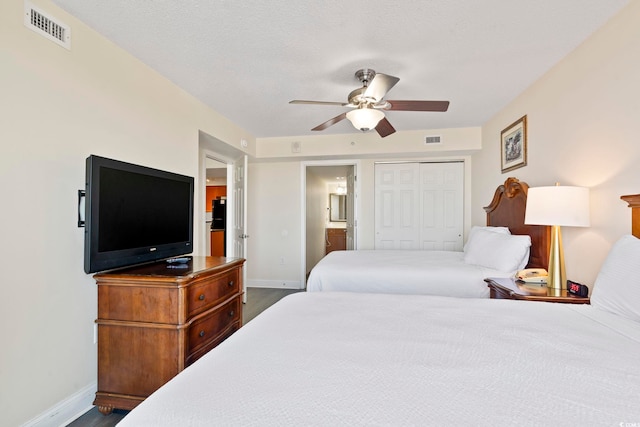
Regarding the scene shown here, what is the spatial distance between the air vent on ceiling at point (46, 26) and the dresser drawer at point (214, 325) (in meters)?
1.87

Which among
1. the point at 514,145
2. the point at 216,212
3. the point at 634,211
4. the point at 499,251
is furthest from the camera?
the point at 216,212

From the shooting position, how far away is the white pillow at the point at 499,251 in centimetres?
252

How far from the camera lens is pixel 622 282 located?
139 cm

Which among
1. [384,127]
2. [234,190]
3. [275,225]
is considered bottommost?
[275,225]

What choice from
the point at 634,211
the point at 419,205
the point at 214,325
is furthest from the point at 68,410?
the point at 419,205

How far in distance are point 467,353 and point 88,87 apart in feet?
8.40

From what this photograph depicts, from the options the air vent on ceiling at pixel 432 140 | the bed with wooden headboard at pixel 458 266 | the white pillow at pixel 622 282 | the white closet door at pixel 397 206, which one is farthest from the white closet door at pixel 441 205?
the white pillow at pixel 622 282

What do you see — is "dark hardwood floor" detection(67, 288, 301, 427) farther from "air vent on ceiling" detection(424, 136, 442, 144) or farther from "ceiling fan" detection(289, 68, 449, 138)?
"air vent on ceiling" detection(424, 136, 442, 144)

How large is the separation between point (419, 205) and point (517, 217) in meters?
1.79

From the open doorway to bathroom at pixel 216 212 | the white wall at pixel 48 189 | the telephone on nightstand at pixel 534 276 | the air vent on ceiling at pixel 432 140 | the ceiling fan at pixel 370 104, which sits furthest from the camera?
the open doorway to bathroom at pixel 216 212

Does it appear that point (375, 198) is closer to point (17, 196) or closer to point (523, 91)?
point (523, 91)

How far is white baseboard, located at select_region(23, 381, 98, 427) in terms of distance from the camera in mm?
1672

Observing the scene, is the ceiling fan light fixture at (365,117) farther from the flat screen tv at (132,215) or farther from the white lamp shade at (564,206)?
the flat screen tv at (132,215)

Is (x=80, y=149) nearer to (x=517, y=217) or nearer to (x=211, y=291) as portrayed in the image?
(x=211, y=291)
